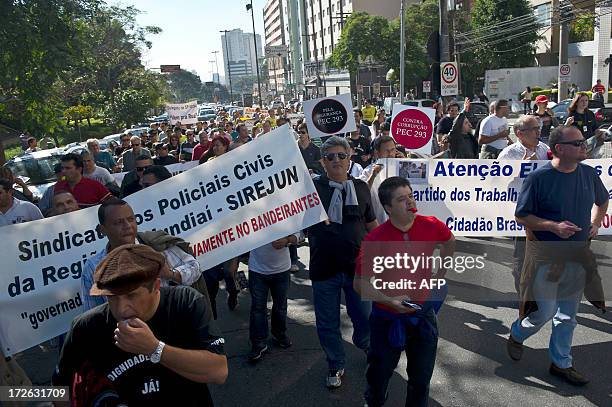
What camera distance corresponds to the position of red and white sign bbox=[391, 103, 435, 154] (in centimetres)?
788

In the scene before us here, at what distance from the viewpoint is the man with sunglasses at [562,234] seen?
376cm

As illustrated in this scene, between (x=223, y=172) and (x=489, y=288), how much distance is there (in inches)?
126

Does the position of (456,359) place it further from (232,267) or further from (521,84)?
(521,84)

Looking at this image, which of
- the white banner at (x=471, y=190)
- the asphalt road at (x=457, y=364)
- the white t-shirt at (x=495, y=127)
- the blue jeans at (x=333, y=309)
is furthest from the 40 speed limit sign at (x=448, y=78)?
the blue jeans at (x=333, y=309)

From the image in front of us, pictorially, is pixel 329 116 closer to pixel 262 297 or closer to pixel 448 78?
pixel 262 297

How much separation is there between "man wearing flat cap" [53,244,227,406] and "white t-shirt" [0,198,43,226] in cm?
342

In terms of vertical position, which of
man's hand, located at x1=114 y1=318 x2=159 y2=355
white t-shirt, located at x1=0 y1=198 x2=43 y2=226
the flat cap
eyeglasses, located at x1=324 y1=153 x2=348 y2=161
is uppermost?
eyeglasses, located at x1=324 y1=153 x2=348 y2=161

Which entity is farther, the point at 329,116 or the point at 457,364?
the point at 329,116

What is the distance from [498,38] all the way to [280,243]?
4199 cm

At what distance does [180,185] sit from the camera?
4508 mm

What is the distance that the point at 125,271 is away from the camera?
1881 millimetres

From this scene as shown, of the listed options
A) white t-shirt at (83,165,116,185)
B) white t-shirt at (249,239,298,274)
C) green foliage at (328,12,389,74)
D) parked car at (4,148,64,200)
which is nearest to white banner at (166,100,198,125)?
parked car at (4,148,64,200)

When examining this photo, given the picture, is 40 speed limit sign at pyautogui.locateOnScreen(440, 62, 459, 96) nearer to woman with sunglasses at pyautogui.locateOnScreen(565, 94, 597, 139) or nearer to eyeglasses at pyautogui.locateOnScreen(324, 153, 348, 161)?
woman with sunglasses at pyautogui.locateOnScreen(565, 94, 597, 139)

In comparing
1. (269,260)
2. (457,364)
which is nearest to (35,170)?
(269,260)
